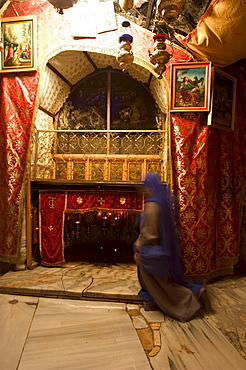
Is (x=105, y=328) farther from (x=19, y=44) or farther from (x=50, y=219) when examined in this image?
(x=19, y=44)

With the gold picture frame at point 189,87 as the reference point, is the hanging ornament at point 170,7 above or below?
above

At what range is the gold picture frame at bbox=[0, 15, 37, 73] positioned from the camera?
440cm

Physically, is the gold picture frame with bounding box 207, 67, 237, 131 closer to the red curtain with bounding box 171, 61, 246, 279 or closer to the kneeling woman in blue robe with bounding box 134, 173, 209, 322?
the red curtain with bounding box 171, 61, 246, 279

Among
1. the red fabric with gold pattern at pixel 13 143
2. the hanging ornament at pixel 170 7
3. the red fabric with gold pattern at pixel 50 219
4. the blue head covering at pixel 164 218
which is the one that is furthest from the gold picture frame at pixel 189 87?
the red fabric with gold pattern at pixel 50 219

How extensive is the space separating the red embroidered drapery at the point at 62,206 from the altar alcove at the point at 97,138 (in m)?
0.09

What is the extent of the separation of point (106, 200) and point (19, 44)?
3470 millimetres

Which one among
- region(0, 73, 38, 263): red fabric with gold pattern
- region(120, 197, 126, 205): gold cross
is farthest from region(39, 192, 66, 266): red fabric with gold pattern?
region(120, 197, 126, 205): gold cross

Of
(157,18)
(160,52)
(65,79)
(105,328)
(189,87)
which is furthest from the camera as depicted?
(65,79)

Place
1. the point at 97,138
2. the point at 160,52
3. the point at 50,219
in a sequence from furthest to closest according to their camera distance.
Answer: the point at 97,138 < the point at 50,219 < the point at 160,52

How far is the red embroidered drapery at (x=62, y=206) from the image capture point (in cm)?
482

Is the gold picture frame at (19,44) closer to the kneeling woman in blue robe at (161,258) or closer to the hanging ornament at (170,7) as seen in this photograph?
the hanging ornament at (170,7)

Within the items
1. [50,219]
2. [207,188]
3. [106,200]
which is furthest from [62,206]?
[207,188]

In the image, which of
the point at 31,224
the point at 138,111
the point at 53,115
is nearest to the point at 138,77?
the point at 138,111

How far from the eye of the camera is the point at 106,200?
15.9 ft
